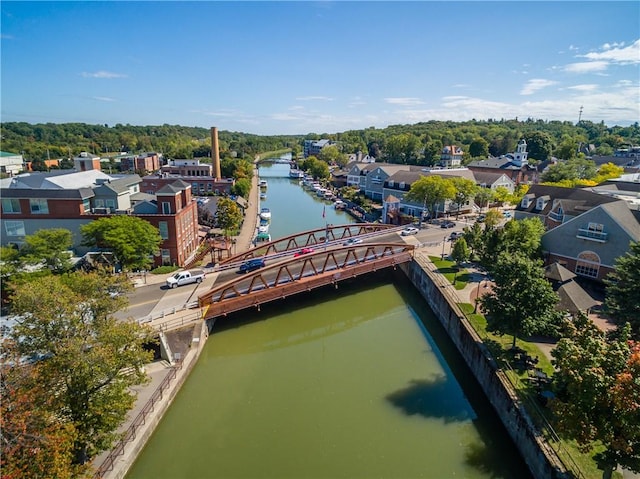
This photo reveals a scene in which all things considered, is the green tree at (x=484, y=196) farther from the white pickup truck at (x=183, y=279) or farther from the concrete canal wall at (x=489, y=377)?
the white pickup truck at (x=183, y=279)

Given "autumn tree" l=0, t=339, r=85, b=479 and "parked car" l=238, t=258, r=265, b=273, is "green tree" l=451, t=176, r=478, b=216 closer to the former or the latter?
"parked car" l=238, t=258, r=265, b=273

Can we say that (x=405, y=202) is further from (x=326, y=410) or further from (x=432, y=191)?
(x=326, y=410)

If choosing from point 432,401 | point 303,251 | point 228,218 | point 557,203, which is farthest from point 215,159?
point 432,401

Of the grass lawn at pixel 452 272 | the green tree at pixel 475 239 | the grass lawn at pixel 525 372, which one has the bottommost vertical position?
the grass lawn at pixel 525 372

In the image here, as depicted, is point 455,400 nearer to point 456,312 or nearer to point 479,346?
point 479,346

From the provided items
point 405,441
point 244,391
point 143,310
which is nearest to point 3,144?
point 143,310

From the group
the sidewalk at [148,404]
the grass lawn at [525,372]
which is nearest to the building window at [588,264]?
the grass lawn at [525,372]
